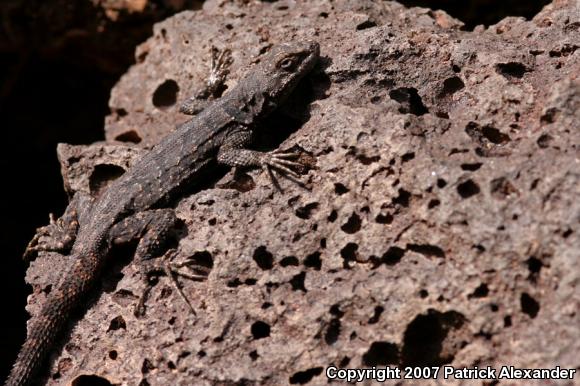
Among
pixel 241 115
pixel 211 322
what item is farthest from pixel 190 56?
pixel 211 322

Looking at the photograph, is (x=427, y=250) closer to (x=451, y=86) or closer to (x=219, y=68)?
(x=451, y=86)

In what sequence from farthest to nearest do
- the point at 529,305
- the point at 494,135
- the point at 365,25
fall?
the point at 365,25 → the point at 494,135 → the point at 529,305

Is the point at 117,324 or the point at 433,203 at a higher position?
the point at 433,203

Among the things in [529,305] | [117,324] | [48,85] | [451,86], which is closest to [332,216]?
[529,305]

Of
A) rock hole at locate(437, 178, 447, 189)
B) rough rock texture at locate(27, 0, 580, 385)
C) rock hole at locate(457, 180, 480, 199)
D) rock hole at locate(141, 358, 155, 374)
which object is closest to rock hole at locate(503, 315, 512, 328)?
rough rock texture at locate(27, 0, 580, 385)

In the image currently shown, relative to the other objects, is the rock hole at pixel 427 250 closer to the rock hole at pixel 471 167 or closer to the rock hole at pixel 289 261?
the rock hole at pixel 471 167

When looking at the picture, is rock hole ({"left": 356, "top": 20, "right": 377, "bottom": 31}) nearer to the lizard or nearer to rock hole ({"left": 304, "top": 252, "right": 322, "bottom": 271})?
the lizard

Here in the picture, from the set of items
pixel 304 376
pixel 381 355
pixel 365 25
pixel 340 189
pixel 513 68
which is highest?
pixel 365 25

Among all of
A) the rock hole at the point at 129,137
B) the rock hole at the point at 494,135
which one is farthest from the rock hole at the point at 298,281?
the rock hole at the point at 129,137
